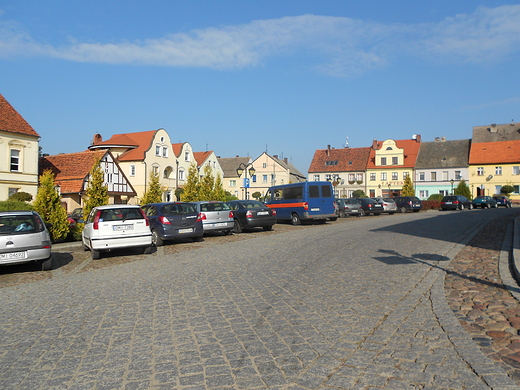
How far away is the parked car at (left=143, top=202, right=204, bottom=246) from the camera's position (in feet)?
51.6

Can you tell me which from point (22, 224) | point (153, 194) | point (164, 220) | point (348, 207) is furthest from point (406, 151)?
point (22, 224)

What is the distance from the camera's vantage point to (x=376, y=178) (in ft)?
245

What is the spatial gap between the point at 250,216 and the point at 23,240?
38.2ft

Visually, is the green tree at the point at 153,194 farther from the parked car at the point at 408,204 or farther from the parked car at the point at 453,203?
the parked car at the point at 453,203

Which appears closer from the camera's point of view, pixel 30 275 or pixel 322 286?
pixel 322 286

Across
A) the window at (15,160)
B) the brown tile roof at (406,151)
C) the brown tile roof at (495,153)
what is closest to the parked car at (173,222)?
the window at (15,160)

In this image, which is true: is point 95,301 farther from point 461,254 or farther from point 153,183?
point 153,183

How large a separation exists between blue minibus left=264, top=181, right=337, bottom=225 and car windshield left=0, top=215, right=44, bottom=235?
15961mm

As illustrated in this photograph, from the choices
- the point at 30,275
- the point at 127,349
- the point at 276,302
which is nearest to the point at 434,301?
the point at 276,302

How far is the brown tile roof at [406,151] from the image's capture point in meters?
73.1

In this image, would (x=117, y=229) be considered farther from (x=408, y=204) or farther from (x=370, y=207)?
(x=408, y=204)

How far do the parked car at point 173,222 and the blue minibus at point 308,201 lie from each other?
9748 mm

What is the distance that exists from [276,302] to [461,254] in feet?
22.6

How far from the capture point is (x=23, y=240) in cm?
1049
